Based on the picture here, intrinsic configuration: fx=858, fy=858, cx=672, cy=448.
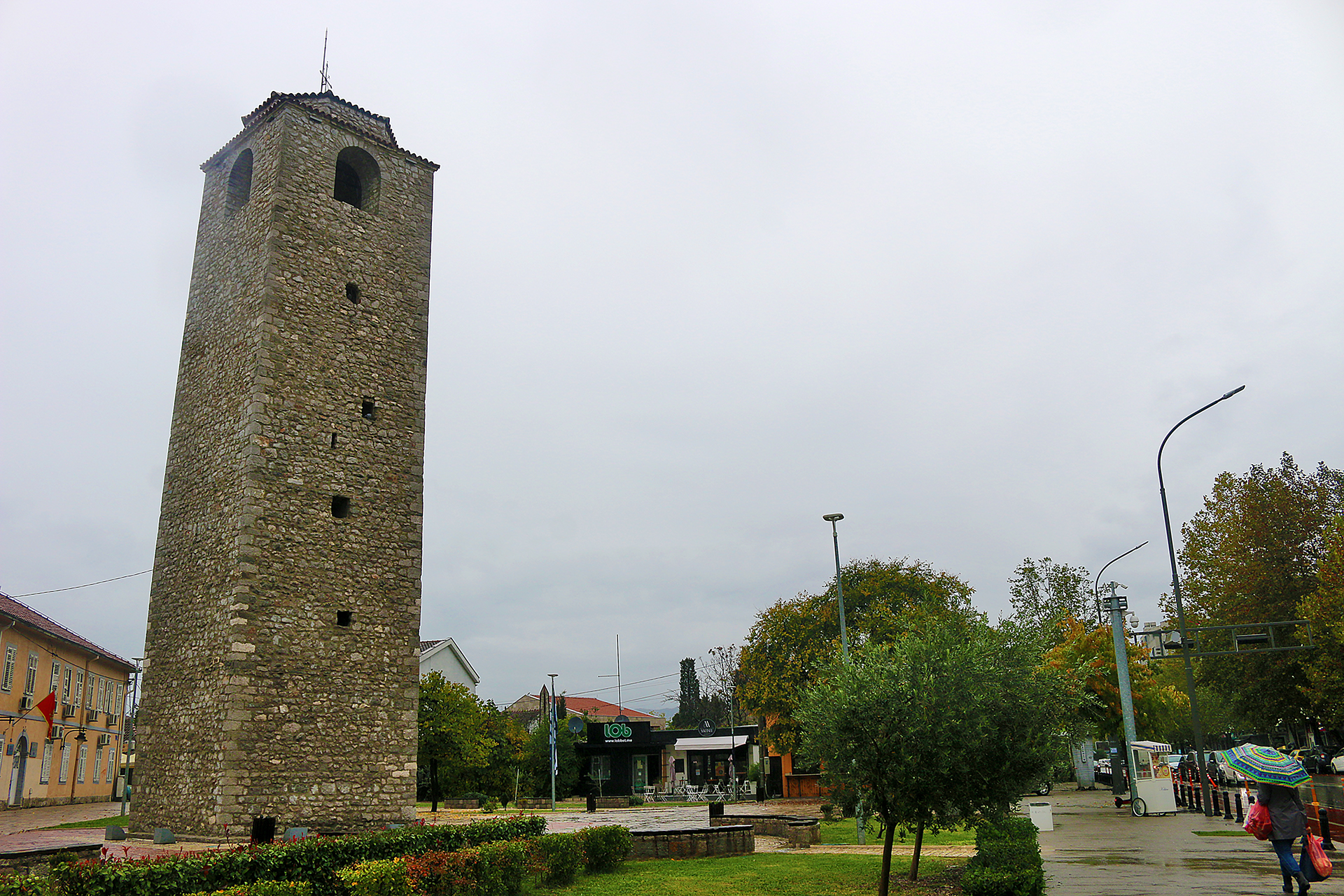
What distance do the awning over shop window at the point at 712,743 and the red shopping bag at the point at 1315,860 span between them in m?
45.1

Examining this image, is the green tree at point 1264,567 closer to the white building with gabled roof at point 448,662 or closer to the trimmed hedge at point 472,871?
the trimmed hedge at point 472,871

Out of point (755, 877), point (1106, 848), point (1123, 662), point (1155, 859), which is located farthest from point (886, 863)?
point (1123, 662)

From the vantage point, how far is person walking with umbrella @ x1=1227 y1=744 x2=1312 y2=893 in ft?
34.9

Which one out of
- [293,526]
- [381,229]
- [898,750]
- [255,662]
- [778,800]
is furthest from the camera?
[778,800]

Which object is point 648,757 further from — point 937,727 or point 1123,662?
point 937,727

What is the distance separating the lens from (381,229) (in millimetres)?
21875

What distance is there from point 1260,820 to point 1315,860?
69 centimetres

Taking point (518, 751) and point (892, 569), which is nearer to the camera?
point (892, 569)

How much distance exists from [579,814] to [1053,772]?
26117 millimetres

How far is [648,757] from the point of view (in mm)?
55719

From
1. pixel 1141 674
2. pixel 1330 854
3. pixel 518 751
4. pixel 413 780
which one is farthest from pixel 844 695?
pixel 518 751

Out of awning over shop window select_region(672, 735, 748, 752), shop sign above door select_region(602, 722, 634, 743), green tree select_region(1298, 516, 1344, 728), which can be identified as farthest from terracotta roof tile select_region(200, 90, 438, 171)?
awning over shop window select_region(672, 735, 748, 752)

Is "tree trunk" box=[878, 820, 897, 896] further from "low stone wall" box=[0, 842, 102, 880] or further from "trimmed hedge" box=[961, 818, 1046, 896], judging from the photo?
"low stone wall" box=[0, 842, 102, 880]

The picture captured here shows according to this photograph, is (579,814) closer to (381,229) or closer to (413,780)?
(413,780)
